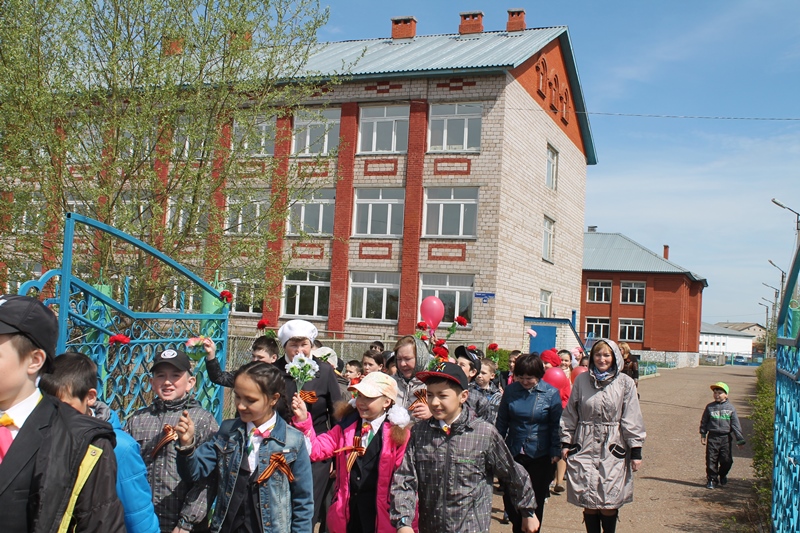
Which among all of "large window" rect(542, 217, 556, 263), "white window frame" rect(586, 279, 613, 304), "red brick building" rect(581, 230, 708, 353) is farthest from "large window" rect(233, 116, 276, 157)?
"white window frame" rect(586, 279, 613, 304)

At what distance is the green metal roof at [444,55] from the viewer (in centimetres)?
2598

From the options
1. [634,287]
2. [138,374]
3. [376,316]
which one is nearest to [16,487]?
[138,374]

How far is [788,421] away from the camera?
4340mm

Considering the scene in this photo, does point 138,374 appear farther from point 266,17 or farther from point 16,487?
point 266,17

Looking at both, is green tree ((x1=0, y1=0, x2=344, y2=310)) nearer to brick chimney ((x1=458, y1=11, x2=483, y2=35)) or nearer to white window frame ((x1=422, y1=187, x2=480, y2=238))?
white window frame ((x1=422, y1=187, x2=480, y2=238))

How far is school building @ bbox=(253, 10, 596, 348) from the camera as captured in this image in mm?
26031

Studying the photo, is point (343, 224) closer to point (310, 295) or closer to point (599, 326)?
point (310, 295)

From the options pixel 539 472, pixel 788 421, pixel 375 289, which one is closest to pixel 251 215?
pixel 539 472

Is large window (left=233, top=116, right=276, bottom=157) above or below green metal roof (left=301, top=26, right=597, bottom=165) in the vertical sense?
below

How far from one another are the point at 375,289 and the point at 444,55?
8.80m

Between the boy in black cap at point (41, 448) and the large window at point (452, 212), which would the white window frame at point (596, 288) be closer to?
the large window at point (452, 212)

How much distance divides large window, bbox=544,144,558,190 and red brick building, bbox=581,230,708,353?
1243 inches

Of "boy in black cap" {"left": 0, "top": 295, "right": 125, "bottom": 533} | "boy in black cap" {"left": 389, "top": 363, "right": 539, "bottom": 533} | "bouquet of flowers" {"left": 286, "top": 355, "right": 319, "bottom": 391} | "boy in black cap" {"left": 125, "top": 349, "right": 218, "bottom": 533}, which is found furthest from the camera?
"bouquet of flowers" {"left": 286, "top": 355, "right": 319, "bottom": 391}

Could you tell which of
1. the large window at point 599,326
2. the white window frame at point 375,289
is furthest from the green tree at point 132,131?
the large window at point 599,326
